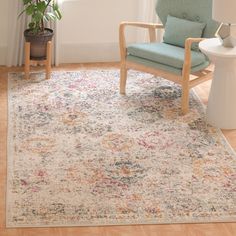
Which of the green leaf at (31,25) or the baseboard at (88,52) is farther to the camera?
the baseboard at (88,52)

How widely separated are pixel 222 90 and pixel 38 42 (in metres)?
1.69

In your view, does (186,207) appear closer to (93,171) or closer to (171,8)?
(93,171)

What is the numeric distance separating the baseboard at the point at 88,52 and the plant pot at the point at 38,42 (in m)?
0.42

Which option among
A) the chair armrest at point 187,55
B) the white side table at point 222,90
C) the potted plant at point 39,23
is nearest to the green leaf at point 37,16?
the potted plant at point 39,23

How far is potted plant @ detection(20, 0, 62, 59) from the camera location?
4480mm

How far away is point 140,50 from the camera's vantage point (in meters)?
4.19

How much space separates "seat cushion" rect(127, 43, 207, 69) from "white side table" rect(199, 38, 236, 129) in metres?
0.19

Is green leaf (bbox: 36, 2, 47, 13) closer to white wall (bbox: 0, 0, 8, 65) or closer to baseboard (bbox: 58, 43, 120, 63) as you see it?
white wall (bbox: 0, 0, 8, 65)

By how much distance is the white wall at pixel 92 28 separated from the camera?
503cm

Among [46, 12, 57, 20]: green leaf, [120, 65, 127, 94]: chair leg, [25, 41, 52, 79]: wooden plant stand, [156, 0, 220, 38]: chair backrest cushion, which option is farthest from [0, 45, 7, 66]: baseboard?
[156, 0, 220, 38]: chair backrest cushion

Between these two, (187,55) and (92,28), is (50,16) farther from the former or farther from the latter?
(187,55)

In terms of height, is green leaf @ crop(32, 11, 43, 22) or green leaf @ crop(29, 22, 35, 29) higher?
green leaf @ crop(32, 11, 43, 22)

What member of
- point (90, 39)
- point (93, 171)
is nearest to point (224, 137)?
point (93, 171)

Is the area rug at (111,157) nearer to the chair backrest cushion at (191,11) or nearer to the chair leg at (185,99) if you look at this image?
the chair leg at (185,99)
